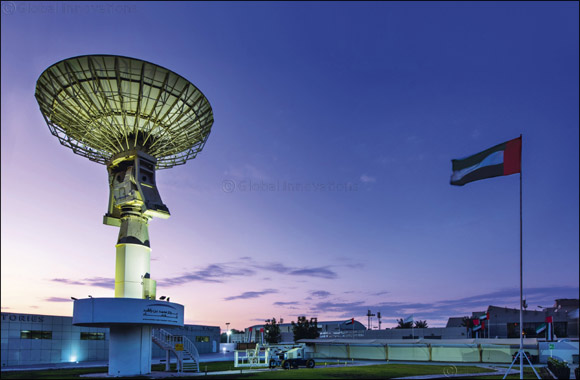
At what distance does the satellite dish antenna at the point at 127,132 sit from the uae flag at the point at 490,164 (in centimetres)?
2671

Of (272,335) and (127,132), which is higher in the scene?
(127,132)

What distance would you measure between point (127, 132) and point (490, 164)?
111ft

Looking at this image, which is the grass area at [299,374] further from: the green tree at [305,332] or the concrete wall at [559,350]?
the green tree at [305,332]

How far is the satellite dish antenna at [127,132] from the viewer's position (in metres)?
41.3

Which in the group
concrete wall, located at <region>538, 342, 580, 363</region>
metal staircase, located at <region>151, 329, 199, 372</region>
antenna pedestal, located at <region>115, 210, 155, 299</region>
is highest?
antenna pedestal, located at <region>115, 210, 155, 299</region>

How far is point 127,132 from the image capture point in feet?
154

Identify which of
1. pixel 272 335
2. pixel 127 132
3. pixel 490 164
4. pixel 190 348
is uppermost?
pixel 127 132

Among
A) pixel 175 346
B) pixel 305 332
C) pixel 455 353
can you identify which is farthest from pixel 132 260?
pixel 305 332

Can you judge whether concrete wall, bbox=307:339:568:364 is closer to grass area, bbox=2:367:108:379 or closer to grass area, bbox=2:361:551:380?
grass area, bbox=2:361:551:380

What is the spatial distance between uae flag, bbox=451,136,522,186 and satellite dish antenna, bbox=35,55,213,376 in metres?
26.7

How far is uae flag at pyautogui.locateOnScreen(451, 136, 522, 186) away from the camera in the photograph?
85.9 ft

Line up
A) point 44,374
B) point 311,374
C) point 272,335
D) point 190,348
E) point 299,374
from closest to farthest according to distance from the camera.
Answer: point 44,374
point 299,374
point 311,374
point 190,348
point 272,335

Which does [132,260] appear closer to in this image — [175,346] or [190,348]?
[175,346]

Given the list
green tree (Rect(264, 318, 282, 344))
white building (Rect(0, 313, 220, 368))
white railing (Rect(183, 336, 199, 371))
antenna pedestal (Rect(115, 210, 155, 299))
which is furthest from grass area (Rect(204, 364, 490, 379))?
green tree (Rect(264, 318, 282, 344))
